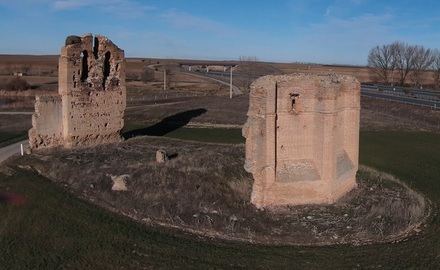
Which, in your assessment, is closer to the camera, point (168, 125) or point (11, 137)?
point (11, 137)

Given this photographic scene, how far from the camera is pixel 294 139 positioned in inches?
800

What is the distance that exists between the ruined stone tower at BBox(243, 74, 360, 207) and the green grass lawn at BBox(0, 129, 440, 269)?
3972 mm

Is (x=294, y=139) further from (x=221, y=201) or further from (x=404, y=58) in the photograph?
(x=404, y=58)

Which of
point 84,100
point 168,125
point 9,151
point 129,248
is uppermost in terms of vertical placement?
point 84,100

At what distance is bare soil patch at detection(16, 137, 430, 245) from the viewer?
57.2 ft

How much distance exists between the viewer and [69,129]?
28.0 metres

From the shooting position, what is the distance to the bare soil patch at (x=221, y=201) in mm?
17422

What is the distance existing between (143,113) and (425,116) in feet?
86.6

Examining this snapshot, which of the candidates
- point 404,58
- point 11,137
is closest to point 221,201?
point 11,137

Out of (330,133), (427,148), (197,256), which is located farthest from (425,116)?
(197,256)

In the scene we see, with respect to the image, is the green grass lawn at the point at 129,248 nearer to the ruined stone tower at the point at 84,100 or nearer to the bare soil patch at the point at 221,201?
the bare soil patch at the point at 221,201

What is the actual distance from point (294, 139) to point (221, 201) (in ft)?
12.5

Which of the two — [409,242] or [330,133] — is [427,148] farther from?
[409,242]

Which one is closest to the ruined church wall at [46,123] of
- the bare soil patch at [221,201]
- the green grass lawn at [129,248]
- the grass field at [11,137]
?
the bare soil patch at [221,201]
